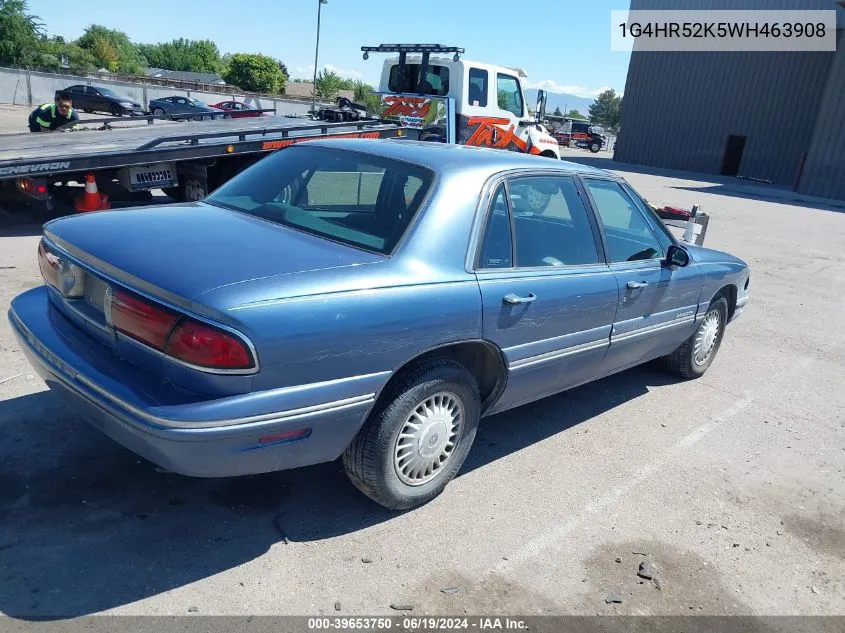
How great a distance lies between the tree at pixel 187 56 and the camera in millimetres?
121062

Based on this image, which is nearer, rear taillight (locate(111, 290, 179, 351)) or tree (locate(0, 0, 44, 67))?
rear taillight (locate(111, 290, 179, 351))

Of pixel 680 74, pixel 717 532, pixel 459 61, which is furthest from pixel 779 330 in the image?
pixel 680 74

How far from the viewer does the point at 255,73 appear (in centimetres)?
8581

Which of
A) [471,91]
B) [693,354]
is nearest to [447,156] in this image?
[693,354]

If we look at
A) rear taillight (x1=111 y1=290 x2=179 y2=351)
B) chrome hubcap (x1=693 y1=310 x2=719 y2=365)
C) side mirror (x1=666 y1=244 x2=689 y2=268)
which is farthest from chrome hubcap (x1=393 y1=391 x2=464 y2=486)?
chrome hubcap (x1=693 y1=310 x2=719 y2=365)

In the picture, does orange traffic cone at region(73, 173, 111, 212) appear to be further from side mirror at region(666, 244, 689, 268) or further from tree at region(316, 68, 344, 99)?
tree at region(316, 68, 344, 99)

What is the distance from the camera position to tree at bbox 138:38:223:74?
397 ft

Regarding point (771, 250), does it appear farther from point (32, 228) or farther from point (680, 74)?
point (680, 74)

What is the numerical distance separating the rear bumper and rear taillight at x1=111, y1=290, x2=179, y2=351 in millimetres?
188

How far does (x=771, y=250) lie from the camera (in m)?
12.6

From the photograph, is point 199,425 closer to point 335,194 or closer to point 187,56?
point 335,194

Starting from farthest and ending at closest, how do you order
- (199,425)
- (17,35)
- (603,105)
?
(603,105), (17,35), (199,425)

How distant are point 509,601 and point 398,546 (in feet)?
1.81

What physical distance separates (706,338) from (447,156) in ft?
9.75
